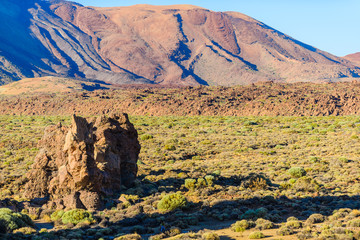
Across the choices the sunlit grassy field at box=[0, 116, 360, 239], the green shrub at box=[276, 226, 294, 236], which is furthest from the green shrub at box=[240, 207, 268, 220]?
the green shrub at box=[276, 226, 294, 236]

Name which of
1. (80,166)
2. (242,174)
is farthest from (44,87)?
(80,166)

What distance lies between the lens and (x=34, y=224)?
1667cm

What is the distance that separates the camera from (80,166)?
19234mm

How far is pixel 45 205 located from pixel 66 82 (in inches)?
4431

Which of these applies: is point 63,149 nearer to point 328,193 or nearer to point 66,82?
point 328,193

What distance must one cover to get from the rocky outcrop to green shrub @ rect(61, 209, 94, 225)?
3.70ft

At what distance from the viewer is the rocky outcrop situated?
19156 millimetres

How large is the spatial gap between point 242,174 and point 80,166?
12139 mm

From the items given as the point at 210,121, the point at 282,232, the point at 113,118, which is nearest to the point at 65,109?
the point at 210,121

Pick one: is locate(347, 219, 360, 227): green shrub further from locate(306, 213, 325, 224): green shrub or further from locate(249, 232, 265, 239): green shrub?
locate(249, 232, 265, 239): green shrub

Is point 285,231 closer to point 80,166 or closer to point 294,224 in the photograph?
A: point 294,224

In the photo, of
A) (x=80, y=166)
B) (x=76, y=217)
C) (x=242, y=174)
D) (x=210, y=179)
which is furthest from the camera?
(x=242, y=174)

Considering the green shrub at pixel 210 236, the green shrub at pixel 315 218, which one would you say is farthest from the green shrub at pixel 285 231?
the green shrub at pixel 210 236

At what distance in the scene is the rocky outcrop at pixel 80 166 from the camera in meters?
19.2
